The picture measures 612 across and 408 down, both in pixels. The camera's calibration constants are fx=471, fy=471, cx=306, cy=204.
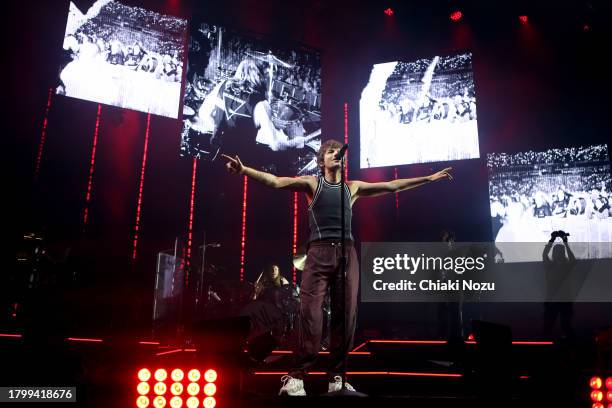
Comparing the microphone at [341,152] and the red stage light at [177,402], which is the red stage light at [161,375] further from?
the microphone at [341,152]

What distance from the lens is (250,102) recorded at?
860 cm

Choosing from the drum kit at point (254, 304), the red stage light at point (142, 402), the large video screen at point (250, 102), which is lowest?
the red stage light at point (142, 402)

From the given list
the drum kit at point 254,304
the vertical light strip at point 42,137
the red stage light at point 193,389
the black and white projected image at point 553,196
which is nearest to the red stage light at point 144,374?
the red stage light at point 193,389

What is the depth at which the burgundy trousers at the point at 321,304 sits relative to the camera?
3191 mm

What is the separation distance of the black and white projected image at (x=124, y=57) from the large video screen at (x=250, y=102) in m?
0.34

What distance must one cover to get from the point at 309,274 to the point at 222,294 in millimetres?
4512

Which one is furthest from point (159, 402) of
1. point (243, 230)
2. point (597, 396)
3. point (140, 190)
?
point (243, 230)

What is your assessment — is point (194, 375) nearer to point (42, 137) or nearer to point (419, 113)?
point (42, 137)

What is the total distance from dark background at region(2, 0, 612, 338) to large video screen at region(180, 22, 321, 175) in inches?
21.3

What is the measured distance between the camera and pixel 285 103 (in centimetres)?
893

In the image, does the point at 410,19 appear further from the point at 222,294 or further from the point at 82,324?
the point at 82,324

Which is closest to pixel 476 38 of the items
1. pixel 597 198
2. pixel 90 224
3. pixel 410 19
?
pixel 410 19

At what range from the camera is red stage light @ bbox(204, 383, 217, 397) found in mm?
2677

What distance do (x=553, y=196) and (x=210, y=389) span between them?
8108 millimetres
